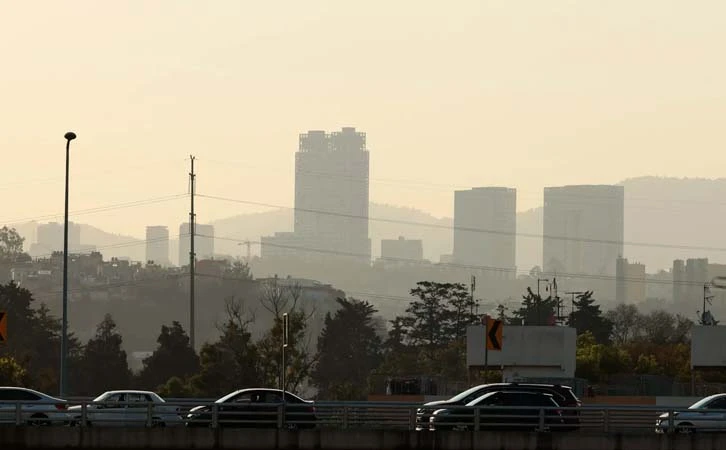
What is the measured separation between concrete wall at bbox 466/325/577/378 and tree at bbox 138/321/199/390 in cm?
5601

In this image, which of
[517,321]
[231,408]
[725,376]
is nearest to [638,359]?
[725,376]

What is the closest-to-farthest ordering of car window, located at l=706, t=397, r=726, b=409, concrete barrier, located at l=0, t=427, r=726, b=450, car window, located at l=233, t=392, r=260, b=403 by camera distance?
1. concrete barrier, located at l=0, t=427, r=726, b=450
2. car window, located at l=233, t=392, r=260, b=403
3. car window, located at l=706, t=397, r=726, b=409

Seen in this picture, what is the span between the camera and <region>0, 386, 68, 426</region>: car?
49.2 meters

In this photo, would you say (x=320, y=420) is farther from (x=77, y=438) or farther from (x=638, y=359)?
(x=638, y=359)

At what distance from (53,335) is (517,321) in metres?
50.4

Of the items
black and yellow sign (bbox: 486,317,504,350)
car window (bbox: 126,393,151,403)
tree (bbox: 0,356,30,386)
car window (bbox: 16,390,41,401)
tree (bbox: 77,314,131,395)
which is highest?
black and yellow sign (bbox: 486,317,504,350)

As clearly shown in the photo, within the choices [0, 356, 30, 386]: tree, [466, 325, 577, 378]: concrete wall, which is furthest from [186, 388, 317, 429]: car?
[0, 356, 30, 386]: tree

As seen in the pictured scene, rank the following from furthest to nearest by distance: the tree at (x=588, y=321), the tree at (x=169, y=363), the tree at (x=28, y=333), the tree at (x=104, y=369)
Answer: the tree at (x=588, y=321), the tree at (x=28, y=333), the tree at (x=104, y=369), the tree at (x=169, y=363)

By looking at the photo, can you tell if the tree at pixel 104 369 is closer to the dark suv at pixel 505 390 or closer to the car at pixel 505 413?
the dark suv at pixel 505 390

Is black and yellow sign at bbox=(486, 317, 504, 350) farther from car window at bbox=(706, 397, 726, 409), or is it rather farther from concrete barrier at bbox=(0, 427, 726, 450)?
concrete barrier at bbox=(0, 427, 726, 450)

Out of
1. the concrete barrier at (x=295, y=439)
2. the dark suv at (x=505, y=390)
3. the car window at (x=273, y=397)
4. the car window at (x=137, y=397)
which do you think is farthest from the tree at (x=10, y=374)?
the dark suv at (x=505, y=390)

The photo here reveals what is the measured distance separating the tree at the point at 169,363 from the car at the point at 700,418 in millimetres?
100055

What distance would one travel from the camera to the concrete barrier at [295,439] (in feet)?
157

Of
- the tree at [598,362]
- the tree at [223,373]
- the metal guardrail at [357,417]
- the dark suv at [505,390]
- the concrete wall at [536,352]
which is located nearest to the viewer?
the metal guardrail at [357,417]
